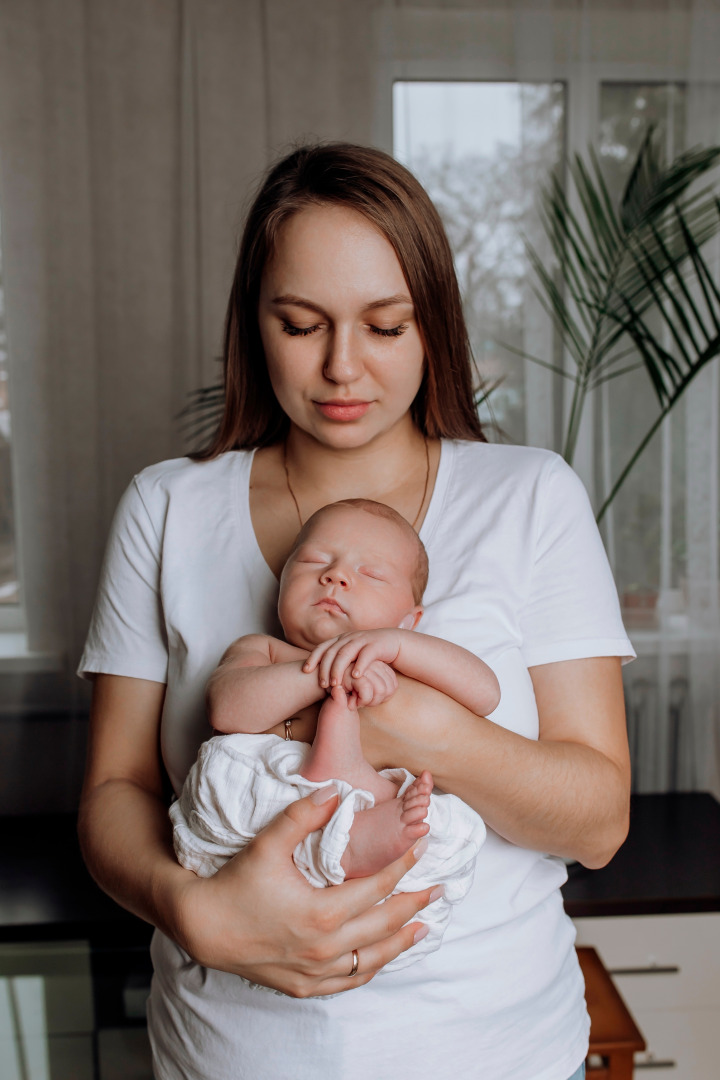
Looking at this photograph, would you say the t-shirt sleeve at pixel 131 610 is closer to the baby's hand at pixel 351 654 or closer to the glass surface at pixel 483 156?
the baby's hand at pixel 351 654

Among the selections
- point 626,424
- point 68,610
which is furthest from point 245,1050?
point 626,424

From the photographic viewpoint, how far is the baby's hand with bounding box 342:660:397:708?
0.98 m

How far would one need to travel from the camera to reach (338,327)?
1.15 metres

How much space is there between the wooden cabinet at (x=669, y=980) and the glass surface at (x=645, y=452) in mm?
1022

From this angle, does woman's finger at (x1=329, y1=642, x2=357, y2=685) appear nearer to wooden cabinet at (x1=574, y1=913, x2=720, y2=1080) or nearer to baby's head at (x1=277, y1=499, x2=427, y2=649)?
baby's head at (x1=277, y1=499, x2=427, y2=649)

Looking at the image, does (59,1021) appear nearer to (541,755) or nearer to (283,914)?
(283,914)

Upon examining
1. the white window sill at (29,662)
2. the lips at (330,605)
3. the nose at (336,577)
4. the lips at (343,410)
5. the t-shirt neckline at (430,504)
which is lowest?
the white window sill at (29,662)

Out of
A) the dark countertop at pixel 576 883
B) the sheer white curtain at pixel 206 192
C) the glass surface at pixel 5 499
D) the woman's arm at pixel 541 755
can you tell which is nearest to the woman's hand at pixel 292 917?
the woman's arm at pixel 541 755

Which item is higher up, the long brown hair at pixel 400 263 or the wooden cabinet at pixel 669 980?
the long brown hair at pixel 400 263

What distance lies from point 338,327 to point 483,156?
77.0 inches

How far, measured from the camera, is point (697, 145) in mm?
2707

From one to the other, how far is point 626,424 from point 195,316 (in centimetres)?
146

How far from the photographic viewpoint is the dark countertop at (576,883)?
2180mm

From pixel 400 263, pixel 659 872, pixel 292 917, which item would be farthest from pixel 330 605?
pixel 659 872
